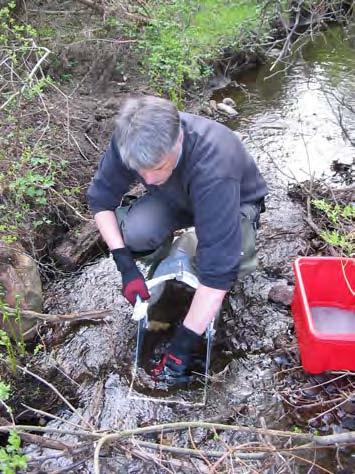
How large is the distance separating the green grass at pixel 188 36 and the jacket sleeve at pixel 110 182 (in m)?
2.50

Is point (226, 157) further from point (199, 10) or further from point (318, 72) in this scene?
point (199, 10)

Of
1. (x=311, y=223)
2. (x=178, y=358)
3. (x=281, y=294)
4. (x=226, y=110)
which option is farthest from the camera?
(x=226, y=110)

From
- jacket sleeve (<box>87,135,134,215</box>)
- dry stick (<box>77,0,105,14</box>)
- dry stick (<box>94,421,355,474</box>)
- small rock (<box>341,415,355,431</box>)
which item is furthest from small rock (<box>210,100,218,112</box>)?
dry stick (<box>94,421,355,474</box>)

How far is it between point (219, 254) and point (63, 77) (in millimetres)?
3226

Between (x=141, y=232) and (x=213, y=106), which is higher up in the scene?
(x=141, y=232)

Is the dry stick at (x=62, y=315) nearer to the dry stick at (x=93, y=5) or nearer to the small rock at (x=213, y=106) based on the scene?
the small rock at (x=213, y=106)

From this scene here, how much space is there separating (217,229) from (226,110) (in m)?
3.24

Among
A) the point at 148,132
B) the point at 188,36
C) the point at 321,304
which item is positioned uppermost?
the point at 148,132

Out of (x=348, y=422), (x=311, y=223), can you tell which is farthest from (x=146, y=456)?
(x=311, y=223)

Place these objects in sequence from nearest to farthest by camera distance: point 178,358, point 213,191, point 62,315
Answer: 1. point 213,191
2. point 178,358
3. point 62,315

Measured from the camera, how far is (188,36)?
210 inches

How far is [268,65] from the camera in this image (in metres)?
6.07

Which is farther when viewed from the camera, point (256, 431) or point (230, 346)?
point (230, 346)

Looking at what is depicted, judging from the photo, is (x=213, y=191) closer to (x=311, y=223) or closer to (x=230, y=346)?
(x=230, y=346)
